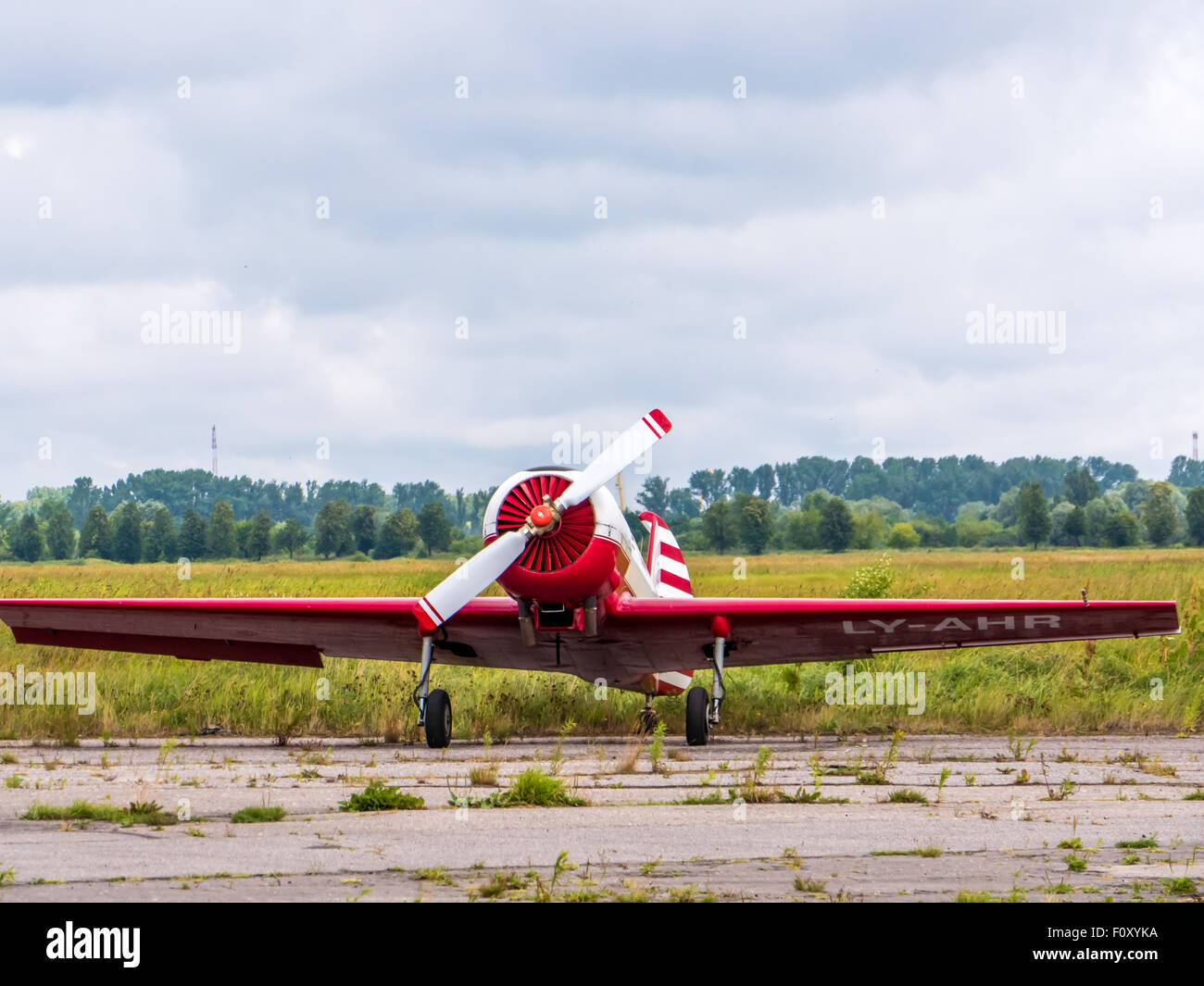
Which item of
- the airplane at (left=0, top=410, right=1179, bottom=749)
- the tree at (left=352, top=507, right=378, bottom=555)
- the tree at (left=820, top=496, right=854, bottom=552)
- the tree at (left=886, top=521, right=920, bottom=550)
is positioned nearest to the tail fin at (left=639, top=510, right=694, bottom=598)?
the airplane at (left=0, top=410, right=1179, bottom=749)

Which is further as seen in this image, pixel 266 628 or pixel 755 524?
pixel 755 524

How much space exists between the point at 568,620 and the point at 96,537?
90.1 metres

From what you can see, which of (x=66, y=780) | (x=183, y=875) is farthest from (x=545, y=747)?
(x=183, y=875)

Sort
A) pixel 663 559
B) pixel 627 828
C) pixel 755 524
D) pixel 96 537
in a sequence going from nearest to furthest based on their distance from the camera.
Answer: pixel 627 828
pixel 663 559
pixel 755 524
pixel 96 537

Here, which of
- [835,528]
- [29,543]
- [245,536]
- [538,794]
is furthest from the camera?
[29,543]

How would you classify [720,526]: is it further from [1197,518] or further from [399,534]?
[1197,518]

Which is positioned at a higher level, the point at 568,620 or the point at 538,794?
the point at 568,620

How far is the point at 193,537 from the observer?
3612 inches

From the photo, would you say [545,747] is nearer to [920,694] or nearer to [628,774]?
[628,774]

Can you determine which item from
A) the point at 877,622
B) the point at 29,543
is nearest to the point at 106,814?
the point at 877,622

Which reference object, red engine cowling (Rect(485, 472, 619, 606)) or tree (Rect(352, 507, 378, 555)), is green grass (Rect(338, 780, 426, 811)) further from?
tree (Rect(352, 507, 378, 555))

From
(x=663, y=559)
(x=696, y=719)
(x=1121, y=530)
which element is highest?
(x=1121, y=530)
